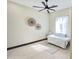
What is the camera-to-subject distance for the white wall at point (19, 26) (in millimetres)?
3654

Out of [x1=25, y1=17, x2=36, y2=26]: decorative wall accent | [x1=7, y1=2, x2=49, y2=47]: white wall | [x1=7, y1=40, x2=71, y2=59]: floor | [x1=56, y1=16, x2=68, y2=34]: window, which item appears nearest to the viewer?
[x1=7, y1=40, x2=71, y2=59]: floor

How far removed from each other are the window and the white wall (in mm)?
1640

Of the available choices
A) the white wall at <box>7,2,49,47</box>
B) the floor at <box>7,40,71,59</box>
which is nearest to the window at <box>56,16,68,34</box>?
the white wall at <box>7,2,49,47</box>

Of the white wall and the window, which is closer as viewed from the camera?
the white wall

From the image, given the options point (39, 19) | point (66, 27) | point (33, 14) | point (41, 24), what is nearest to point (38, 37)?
point (41, 24)

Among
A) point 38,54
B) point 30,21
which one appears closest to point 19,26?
point 30,21

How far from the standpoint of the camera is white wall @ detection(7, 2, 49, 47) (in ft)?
12.0

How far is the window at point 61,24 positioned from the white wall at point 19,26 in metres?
1.64

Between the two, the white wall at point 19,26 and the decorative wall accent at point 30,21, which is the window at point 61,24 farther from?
the decorative wall accent at point 30,21

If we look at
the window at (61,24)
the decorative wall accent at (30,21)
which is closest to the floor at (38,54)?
the decorative wall accent at (30,21)

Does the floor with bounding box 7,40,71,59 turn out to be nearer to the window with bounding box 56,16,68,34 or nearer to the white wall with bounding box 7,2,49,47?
the white wall with bounding box 7,2,49,47

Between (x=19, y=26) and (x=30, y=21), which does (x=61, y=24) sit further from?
(x=19, y=26)

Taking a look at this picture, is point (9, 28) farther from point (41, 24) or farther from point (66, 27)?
point (66, 27)

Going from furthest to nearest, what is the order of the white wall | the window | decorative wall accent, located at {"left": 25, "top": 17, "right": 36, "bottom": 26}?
1. the window
2. decorative wall accent, located at {"left": 25, "top": 17, "right": 36, "bottom": 26}
3. the white wall
